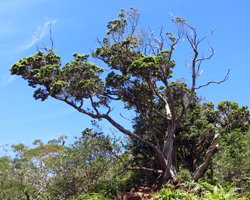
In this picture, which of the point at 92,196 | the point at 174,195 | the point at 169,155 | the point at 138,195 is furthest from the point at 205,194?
the point at 169,155

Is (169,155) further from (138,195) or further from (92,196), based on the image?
(92,196)

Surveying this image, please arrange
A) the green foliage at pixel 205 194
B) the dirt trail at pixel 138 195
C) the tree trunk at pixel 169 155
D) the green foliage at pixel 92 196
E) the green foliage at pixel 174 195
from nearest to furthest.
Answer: the green foliage at pixel 205 194 < the green foliage at pixel 174 195 < the green foliage at pixel 92 196 < the dirt trail at pixel 138 195 < the tree trunk at pixel 169 155

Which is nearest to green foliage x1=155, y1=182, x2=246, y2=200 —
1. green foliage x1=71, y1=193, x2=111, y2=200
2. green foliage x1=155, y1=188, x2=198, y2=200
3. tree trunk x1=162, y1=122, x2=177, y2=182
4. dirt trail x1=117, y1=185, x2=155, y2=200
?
green foliage x1=155, y1=188, x2=198, y2=200

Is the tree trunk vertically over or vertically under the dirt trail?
over

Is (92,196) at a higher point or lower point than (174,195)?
higher

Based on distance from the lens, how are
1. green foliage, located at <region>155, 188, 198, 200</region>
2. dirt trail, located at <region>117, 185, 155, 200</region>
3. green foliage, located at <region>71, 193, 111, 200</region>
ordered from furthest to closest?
dirt trail, located at <region>117, 185, 155, 200</region>, green foliage, located at <region>71, 193, 111, 200</region>, green foliage, located at <region>155, 188, 198, 200</region>

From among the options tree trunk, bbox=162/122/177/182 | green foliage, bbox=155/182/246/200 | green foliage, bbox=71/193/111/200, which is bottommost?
green foliage, bbox=155/182/246/200

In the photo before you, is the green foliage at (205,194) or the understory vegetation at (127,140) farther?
the understory vegetation at (127,140)

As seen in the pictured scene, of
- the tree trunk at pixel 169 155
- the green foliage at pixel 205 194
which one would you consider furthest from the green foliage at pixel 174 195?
the tree trunk at pixel 169 155

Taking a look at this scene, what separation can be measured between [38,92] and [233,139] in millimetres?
9763

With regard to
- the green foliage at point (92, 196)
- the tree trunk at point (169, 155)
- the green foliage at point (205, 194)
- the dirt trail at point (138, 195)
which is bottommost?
the green foliage at point (205, 194)

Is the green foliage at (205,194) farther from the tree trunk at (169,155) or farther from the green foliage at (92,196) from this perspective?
the tree trunk at (169,155)

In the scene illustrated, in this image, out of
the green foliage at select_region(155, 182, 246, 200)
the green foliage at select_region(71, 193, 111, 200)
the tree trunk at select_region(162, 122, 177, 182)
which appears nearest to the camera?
the green foliage at select_region(155, 182, 246, 200)

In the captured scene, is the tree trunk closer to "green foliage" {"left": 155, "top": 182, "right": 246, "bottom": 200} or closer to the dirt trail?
the dirt trail
